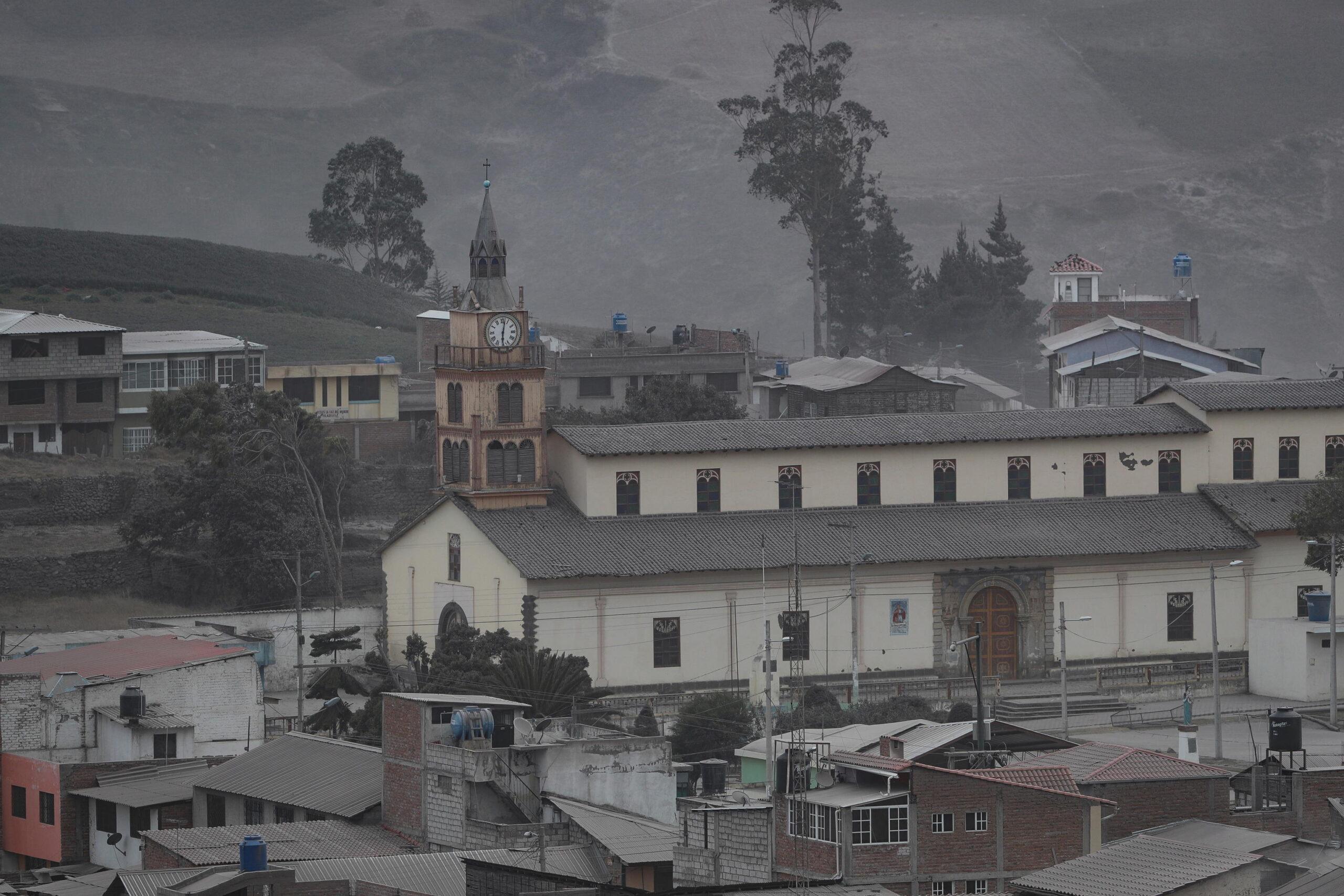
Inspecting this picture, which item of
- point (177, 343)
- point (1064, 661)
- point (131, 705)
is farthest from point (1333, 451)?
point (177, 343)

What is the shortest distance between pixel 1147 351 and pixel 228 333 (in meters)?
50.6

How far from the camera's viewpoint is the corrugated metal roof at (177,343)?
100125 millimetres

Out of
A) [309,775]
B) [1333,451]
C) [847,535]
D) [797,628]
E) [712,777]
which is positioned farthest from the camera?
[1333,451]

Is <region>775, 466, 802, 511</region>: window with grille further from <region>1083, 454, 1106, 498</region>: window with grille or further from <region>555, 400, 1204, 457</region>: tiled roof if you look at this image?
<region>1083, 454, 1106, 498</region>: window with grille

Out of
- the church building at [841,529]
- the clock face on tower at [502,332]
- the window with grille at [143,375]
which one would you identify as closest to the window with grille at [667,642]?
the church building at [841,529]

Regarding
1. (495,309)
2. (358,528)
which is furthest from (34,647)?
(358,528)

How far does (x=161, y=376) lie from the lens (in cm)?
10019

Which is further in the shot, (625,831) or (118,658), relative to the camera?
(118,658)

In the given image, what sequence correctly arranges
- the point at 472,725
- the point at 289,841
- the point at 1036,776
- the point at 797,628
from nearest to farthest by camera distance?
1. the point at 1036,776
2. the point at 289,841
3. the point at 472,725
4. the point at 797,628

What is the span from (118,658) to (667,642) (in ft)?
54.6

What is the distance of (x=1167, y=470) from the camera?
2950 inches

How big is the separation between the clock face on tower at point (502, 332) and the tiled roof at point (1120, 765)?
103 ft

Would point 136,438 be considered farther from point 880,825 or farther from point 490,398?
point 880,825

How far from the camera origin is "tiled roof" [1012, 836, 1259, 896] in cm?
3431
